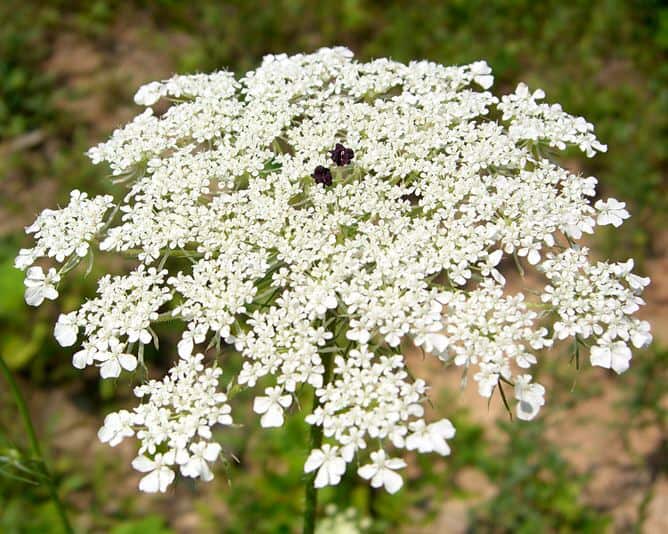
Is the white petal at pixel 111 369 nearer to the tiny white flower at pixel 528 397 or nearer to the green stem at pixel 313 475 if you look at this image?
the green stem at pixel 313 475

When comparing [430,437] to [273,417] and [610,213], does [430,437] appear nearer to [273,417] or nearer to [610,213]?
[273,417]

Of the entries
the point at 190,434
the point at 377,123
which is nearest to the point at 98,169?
the point at 377,123

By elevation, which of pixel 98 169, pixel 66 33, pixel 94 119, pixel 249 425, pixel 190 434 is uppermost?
pixel 66 33

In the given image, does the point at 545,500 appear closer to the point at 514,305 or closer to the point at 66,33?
the point at 514,305

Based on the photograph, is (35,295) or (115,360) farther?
(35,295)

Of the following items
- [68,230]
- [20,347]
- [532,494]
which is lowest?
[532,494]

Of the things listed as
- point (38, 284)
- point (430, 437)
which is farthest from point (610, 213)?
point (38, 284)

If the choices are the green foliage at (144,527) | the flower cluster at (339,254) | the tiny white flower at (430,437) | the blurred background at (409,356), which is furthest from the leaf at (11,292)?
the tiny white flower at (430,437)

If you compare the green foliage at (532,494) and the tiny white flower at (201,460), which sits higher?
the green foliage at (532,494)
